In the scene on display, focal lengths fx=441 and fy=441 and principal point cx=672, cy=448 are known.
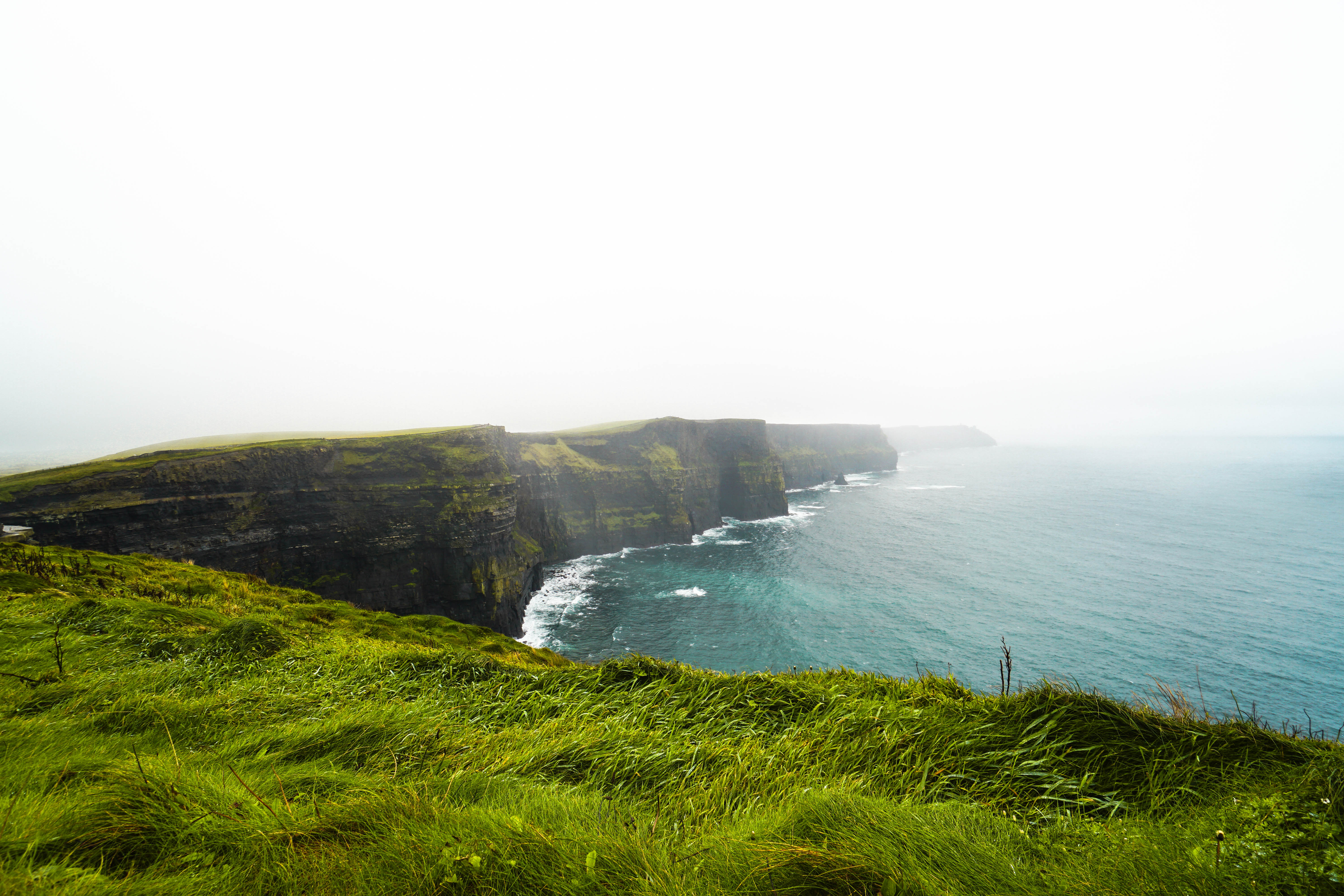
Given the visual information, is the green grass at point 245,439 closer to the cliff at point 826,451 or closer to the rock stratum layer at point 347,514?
the rock stratum layer at point 347,514

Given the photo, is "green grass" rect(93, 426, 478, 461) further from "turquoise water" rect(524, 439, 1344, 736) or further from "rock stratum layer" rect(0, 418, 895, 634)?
"turquoise water" rect(524, 439, 1344, 736)

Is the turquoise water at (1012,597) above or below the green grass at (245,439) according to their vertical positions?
below

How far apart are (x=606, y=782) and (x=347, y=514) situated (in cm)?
3790

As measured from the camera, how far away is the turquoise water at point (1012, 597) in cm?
2677

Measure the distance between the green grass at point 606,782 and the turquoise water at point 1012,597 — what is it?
1281 centimetres

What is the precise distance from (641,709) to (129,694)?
559 cm

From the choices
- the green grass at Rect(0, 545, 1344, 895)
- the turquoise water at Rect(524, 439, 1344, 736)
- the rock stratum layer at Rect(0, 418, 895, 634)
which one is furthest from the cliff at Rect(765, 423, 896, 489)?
the green grass at Rect(0, 545, 1344, 895)

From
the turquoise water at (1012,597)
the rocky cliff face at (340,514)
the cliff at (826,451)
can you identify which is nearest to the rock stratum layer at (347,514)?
the rocky cliff face at (340,514)

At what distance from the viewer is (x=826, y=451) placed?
11725 centimetres

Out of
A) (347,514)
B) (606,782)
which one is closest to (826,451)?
(347,514)

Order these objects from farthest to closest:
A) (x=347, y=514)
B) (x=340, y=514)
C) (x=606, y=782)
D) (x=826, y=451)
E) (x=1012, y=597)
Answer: (x=826, y=451) → (x=1012, y=597) → (x=347, y=514) → (x=340, y=514) → (x=606, y=782)

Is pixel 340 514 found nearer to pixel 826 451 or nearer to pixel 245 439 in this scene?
pixel 245 439

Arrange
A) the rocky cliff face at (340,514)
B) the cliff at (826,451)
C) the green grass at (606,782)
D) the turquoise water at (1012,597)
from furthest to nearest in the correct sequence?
the cliff at (826,451)
the turquoise water at (1012,597)
the rocky cliff face at (340,514)
the green grass at (606,782)

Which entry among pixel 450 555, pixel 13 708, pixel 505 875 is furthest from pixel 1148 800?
pixel 450 555
